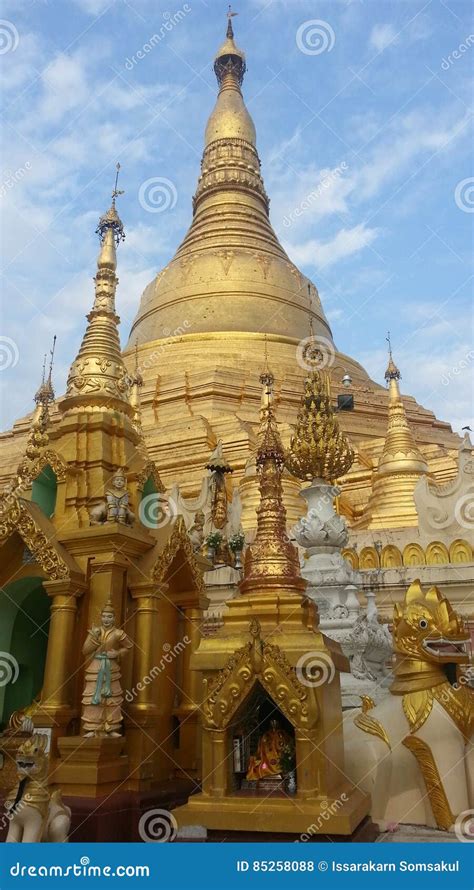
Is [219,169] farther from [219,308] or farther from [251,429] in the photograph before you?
[251,429]

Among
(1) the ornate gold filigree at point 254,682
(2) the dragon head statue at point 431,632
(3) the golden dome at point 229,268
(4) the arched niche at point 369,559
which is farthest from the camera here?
(3) the golden dome at point 229,268

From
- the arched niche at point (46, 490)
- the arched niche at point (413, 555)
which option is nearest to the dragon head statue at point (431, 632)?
the arched niche at point (46, 490)

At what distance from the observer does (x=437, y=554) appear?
1248cm

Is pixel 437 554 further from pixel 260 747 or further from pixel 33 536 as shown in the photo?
pixel 33 536

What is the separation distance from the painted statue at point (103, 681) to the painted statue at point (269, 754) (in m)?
1.04

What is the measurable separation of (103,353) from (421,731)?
453 cm

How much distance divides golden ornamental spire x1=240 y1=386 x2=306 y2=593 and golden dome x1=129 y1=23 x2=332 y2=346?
2243cm

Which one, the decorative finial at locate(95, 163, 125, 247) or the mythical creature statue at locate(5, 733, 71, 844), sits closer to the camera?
the mythical creature statue at locate(5, 733, 71, 844)

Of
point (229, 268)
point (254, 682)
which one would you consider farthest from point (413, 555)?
point (229, 268)

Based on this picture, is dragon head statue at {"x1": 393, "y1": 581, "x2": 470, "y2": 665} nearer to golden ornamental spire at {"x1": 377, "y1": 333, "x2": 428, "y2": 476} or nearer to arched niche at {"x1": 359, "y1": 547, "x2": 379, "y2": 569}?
arched niche at {"x1": 359, "y1": 547, "x2": 379, "y2": 569}

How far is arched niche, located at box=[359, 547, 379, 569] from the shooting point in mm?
12812

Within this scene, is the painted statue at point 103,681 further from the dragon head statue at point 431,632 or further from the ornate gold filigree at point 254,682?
the dragon head statue at point 431,632

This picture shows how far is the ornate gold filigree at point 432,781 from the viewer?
4148mm

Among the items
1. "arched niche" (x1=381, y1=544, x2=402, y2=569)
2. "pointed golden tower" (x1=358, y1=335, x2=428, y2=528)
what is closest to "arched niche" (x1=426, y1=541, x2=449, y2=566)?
"arched niche" (x1=381, y1=544, x2=402, y2=569)
